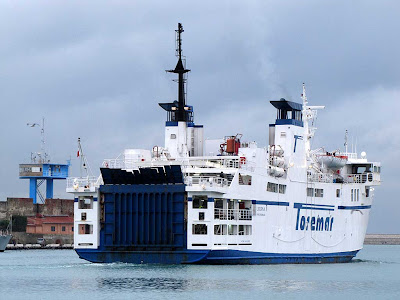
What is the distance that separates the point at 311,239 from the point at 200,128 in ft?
33.1

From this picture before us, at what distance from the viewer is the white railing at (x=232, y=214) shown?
6088 centimetres

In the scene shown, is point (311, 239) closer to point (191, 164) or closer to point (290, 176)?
point (290, 176)

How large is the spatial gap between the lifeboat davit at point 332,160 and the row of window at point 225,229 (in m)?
12.1

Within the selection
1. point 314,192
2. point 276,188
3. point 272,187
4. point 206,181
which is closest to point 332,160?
point 314,192

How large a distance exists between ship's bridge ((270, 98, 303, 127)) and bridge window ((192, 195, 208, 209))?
35.5 ft

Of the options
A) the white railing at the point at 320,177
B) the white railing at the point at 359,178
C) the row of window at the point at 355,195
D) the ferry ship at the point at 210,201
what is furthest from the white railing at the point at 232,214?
the white railing at the point at 359,178

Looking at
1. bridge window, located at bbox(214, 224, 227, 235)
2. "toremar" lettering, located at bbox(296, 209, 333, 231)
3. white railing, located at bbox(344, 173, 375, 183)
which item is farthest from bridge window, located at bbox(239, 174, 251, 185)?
white railing, located at bbox(344, 173, 375, 183)

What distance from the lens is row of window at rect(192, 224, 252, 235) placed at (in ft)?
197

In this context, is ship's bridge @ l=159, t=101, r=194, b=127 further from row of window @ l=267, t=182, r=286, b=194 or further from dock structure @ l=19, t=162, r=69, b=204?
dock structure @ l=19, t=162, r=69, b=204

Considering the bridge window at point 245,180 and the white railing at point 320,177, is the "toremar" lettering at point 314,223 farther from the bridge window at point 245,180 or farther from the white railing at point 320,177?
the bridge window at point 245,180

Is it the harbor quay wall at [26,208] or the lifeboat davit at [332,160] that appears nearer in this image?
the lifeboat davit at [332,160]

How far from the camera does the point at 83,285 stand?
53875 millimetres

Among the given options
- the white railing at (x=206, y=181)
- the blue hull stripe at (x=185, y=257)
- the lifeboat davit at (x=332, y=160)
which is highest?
the lifeboat davit at (x=332, y=160)

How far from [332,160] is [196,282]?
21339 mm
